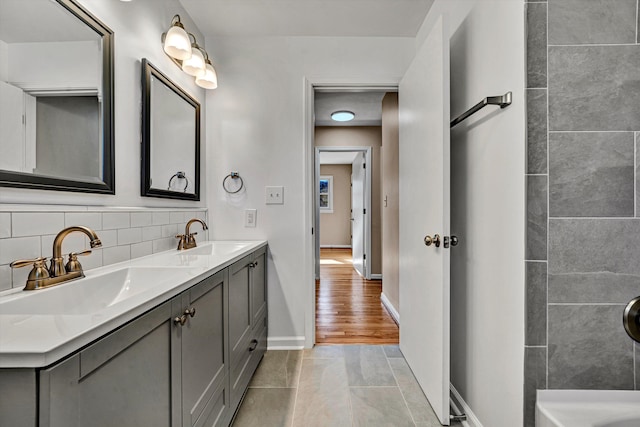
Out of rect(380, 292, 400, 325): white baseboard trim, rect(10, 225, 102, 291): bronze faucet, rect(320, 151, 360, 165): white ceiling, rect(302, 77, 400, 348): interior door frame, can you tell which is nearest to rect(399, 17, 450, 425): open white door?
rect(302, 77, 400, 348): interior door frame

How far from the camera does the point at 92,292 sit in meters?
1.02

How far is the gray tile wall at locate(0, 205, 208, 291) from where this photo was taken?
89 centimetres

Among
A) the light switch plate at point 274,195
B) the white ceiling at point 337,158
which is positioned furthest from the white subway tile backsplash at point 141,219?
the white ceiling at point 337,158

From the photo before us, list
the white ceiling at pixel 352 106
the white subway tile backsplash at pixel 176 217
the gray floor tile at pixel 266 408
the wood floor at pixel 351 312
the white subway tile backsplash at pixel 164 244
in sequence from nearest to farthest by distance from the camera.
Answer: the gray floor tile at pixel 266 408 < the white subway tile backsplash at pixel 164 244 < the white subway tile backsplash at pixel 176 217 < the wood floor at pixel 351 312 < the white ceiling at pixel 352 106

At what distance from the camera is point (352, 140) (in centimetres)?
471

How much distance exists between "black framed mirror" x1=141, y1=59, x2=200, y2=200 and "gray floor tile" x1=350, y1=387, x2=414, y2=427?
1515 millimetres

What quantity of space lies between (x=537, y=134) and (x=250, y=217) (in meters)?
1.77

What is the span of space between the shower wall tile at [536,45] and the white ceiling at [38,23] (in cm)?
157

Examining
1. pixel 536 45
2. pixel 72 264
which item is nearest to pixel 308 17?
pixel 536 45

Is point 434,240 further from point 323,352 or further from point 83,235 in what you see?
point 83,235

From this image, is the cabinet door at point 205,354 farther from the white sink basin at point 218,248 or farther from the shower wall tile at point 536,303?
the shower wall tile at point 536,303

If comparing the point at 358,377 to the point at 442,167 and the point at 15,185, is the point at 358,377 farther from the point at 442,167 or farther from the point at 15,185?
the point at 15,185

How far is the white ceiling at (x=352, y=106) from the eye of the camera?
3547mm

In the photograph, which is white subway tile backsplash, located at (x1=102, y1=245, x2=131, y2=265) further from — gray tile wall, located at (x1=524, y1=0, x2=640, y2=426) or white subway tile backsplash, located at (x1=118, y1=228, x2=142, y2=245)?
gray tile wall, located at (x1=524, y1=0, x2=640, y2=426)
